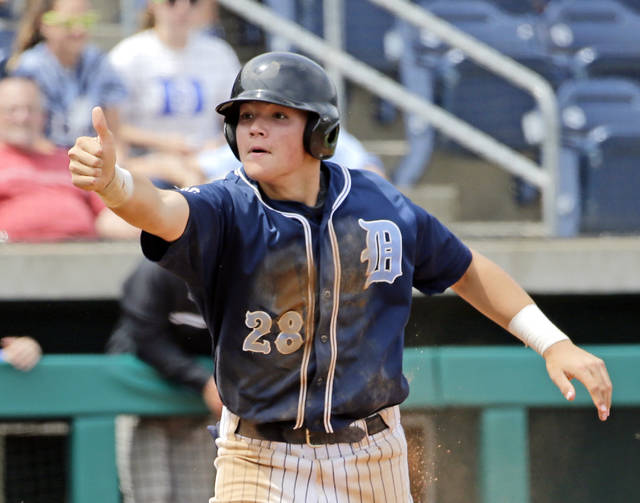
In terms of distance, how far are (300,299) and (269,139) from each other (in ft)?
1.38

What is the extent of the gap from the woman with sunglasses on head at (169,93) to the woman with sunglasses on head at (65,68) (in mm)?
100

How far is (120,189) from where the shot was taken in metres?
2.42

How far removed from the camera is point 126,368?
420 cm

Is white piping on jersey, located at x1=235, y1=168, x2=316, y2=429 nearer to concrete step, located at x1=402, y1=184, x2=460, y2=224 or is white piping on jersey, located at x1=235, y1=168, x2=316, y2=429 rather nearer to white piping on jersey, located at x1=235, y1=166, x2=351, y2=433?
white piping on jersey, located at x1=235, y1=166, x2=351, y2=433

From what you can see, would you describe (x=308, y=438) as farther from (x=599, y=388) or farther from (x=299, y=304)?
(x=599, y=388)

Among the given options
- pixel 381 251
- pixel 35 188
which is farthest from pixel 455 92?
pixel 381 251

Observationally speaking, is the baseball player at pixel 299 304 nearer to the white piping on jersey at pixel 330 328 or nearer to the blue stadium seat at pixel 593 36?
the white piping on jersey at pixel 330 328

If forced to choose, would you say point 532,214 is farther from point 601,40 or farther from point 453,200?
point 601,40

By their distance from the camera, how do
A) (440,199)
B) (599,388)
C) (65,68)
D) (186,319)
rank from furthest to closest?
1. (440,199)
2. (65,68)
3. (186,319)
4. (599,388)

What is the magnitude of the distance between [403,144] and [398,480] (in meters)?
3.17

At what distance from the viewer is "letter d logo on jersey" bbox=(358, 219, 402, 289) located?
2898 millimetres

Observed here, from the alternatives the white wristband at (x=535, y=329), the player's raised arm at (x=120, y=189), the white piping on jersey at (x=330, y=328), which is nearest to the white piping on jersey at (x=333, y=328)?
the white piping on jersey at (x=330, y=328)

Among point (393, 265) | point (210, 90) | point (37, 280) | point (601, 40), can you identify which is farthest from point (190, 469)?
point (601, 40)

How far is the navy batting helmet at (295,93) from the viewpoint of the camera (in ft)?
9.07
